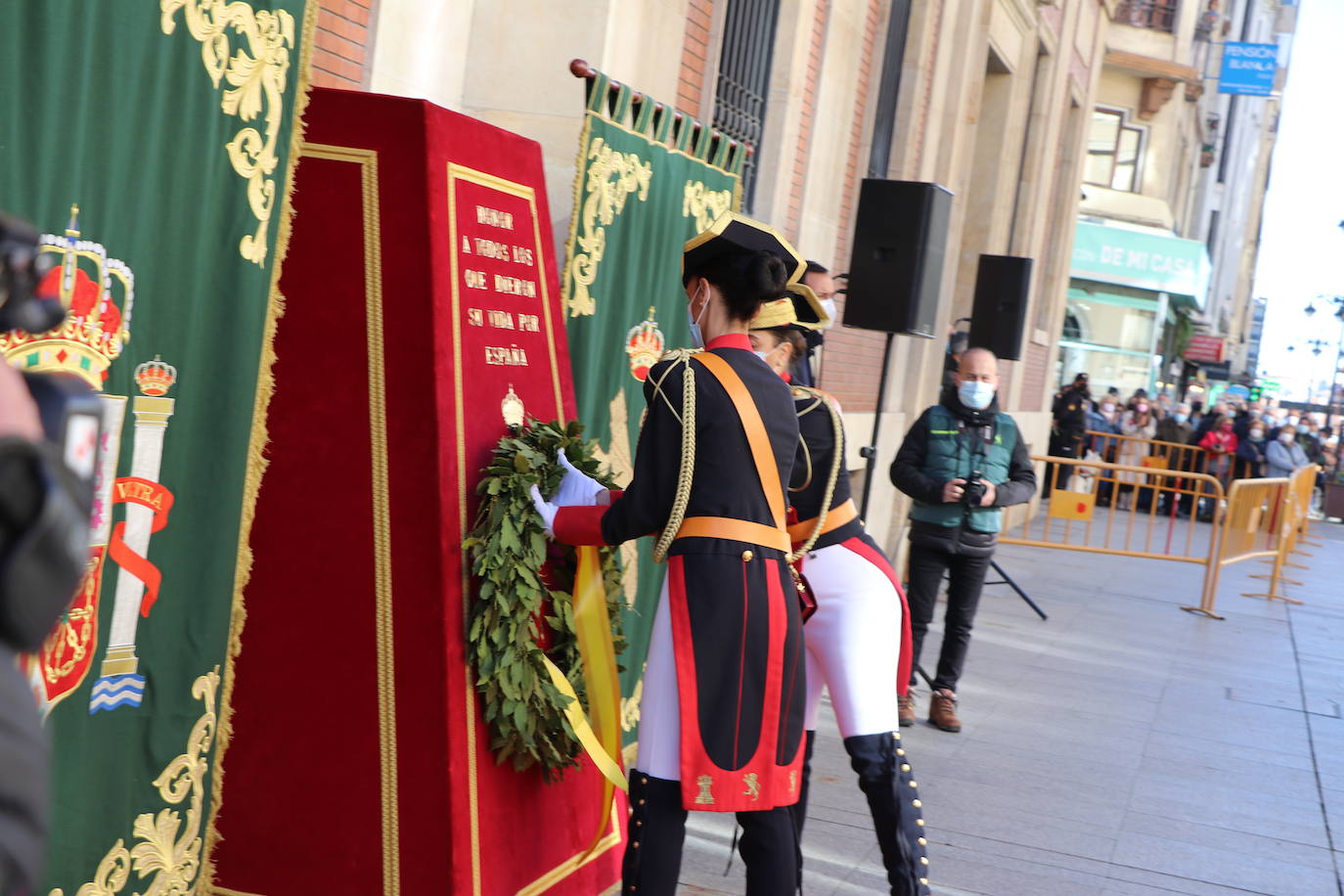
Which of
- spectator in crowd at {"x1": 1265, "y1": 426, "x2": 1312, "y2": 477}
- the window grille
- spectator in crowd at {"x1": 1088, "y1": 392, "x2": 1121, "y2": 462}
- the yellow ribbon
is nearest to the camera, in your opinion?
the yellow ribbon

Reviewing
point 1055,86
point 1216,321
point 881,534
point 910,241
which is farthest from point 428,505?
point 1216,321

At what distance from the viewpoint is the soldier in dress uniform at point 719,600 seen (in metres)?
3.30

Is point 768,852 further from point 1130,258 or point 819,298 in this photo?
point 1130,258

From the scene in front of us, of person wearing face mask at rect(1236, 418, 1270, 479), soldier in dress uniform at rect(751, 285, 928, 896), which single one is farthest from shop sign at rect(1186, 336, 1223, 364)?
soldier in dress uniform at rect(751, 285, 928, 896)

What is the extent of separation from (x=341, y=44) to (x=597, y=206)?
1.12 meters

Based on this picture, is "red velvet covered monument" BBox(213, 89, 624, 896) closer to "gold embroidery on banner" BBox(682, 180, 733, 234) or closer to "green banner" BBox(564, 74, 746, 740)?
"green banner" BBox(564, 74, 746, 740)

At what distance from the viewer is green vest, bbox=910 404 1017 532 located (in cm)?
697

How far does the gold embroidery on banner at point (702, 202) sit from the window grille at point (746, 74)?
1765 millimetres

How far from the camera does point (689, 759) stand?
327cm

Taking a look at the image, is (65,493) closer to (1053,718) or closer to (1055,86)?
(1053,718)

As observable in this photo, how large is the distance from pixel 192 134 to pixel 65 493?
6.97 feet

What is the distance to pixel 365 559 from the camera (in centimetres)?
364

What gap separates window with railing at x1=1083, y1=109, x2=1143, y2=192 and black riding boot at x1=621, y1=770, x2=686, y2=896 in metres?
31.6

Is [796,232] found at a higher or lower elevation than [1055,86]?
lower
